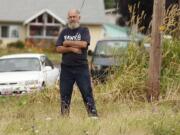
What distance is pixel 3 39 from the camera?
5300cm

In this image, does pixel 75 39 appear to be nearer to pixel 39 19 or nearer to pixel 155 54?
pixel 155 54

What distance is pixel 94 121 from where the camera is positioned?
31.1 feet

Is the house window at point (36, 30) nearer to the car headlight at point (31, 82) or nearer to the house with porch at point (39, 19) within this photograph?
the house with porch at point (39, 19)

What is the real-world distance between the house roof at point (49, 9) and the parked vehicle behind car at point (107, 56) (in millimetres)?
32099

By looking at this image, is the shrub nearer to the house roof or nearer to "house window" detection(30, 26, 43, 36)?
the house roof

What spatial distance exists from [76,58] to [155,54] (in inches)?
98.7

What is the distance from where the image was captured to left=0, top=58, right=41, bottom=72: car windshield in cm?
1681

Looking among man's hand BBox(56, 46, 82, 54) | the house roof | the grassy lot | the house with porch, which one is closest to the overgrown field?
the grassy lot

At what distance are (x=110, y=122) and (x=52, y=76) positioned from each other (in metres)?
6.99

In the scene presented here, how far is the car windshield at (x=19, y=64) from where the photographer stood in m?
16.8

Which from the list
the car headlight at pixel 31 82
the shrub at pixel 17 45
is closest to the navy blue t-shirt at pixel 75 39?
the car headlight at pixel 31 82

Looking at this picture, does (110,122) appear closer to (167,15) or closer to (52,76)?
(167,15)

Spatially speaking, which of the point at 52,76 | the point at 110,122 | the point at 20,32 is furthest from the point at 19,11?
the point at 110,122

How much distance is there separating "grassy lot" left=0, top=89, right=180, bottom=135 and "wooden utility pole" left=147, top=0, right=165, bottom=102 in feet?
1.33
